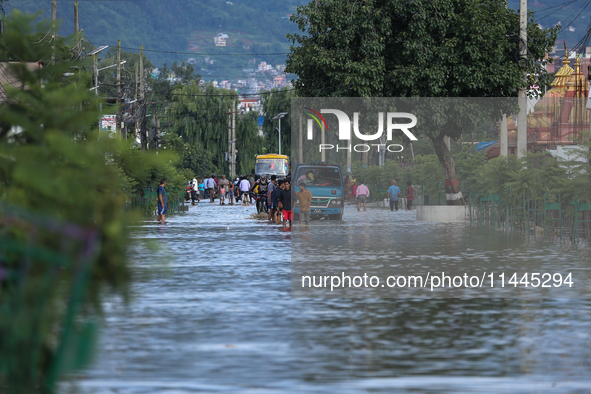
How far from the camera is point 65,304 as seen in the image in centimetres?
459

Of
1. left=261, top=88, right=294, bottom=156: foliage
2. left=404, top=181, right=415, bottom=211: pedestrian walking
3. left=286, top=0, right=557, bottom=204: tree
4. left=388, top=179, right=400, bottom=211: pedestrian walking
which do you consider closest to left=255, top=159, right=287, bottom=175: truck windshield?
left=261, top=88, right=294, bottom=156: foliage

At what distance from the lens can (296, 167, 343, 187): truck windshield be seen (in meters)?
39.4

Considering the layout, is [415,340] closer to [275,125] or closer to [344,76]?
[344,76]

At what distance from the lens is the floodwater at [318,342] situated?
7.27 m

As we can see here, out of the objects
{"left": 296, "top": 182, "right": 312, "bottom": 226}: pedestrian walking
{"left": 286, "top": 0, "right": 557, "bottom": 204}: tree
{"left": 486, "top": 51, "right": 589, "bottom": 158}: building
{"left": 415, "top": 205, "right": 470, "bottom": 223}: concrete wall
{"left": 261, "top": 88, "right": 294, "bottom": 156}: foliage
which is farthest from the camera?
{"left": 261, "top": 88, "right": 294, "bottom": 156}: foliage

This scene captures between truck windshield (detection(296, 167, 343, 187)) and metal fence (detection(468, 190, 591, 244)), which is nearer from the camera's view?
metal fence (detection(468, 190, 591, 244))

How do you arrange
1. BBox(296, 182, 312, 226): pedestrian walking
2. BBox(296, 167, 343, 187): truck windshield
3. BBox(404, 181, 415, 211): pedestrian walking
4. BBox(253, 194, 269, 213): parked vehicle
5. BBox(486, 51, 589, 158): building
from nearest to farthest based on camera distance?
BBox(296, 182, 312, 226): pedestrian walking < BBox(253, 194, 269, 213): parked vehicle < BBox(296, 167, 343, 187): truck windshield < BBox(404, 181, 415, 211): pedestrian walking < BBox(486, 51, 589, 158): building

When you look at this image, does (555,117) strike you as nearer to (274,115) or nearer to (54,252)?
(274,115)

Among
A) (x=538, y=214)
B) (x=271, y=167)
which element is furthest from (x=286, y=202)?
(x=271, y=167)

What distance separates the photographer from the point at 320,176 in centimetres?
3984

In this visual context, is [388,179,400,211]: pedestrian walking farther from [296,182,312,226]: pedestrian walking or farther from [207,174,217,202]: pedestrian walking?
[207,174,217,202]: pedestrian walking

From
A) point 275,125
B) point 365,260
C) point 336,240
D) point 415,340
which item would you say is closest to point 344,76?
point 336,240

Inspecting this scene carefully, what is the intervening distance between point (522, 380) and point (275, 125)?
89211 mm

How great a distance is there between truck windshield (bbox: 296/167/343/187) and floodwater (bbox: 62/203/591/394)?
81.2 ft
